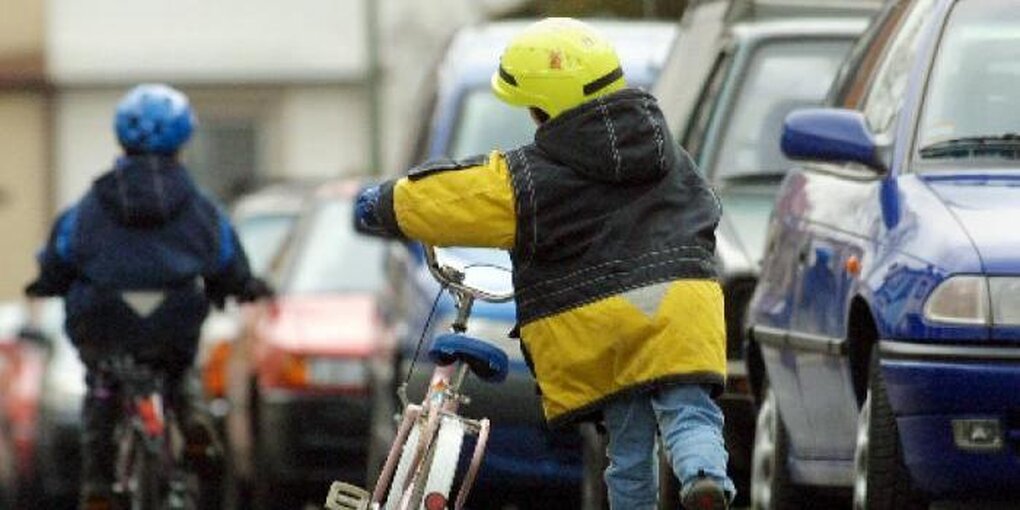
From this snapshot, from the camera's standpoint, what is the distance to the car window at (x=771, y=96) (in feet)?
44.7

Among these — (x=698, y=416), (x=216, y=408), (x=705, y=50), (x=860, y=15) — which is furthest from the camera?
(x=216, y=408)

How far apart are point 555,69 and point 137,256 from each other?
15.0 ft

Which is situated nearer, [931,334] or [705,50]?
[931,334]

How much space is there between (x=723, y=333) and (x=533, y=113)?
681 millimetres

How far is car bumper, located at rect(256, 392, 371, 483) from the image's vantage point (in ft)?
57.4

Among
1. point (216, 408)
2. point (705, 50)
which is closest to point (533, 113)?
point (705, 50)

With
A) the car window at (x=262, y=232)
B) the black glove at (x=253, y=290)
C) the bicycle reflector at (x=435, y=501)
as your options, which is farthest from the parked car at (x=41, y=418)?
the bicycle reflector at (x=435, y=501)

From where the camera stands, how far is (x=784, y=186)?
12.1m

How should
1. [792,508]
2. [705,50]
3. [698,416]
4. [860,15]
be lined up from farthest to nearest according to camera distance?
1. [860,15]
2. [705,50]
3. [792,508]
4. [698,416]

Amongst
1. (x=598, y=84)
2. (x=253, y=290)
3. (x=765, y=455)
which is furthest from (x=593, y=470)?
(x=598, y=84)

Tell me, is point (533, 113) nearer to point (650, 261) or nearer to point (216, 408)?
→ point (650, 261)

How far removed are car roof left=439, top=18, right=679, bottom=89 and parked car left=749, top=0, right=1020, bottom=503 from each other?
437cm

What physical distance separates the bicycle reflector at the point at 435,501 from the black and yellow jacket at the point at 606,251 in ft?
1.66

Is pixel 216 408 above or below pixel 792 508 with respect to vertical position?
below
